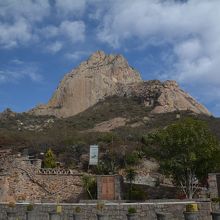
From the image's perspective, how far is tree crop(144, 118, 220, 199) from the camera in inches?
1090

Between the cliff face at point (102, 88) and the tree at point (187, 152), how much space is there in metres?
53.6

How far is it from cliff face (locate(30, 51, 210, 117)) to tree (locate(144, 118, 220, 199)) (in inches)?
2112

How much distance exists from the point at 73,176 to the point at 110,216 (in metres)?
18.3

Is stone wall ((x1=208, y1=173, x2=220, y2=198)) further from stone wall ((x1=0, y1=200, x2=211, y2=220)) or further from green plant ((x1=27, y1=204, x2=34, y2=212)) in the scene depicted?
green plant ((x1=27, y1=204, x2=34, y2=212))

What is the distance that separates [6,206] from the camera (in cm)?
1816

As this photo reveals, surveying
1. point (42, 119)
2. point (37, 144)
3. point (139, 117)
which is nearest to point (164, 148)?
point (37, 144)

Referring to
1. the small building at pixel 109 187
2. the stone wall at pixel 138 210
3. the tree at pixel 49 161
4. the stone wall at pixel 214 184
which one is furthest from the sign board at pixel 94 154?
the stone wall at pixel 138 210

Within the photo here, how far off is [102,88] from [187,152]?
74.9 m

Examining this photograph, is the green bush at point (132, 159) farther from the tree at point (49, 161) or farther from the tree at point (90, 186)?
the tree at point (90, 186)

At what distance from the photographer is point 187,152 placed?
27969 millimetres

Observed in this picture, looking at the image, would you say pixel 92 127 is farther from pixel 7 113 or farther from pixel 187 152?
pixel 187 152

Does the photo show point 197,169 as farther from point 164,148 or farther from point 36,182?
point 36,182

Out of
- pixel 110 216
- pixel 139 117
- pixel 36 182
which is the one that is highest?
pixel 139 117

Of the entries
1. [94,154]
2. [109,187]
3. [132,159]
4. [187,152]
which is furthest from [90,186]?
[132,159]
